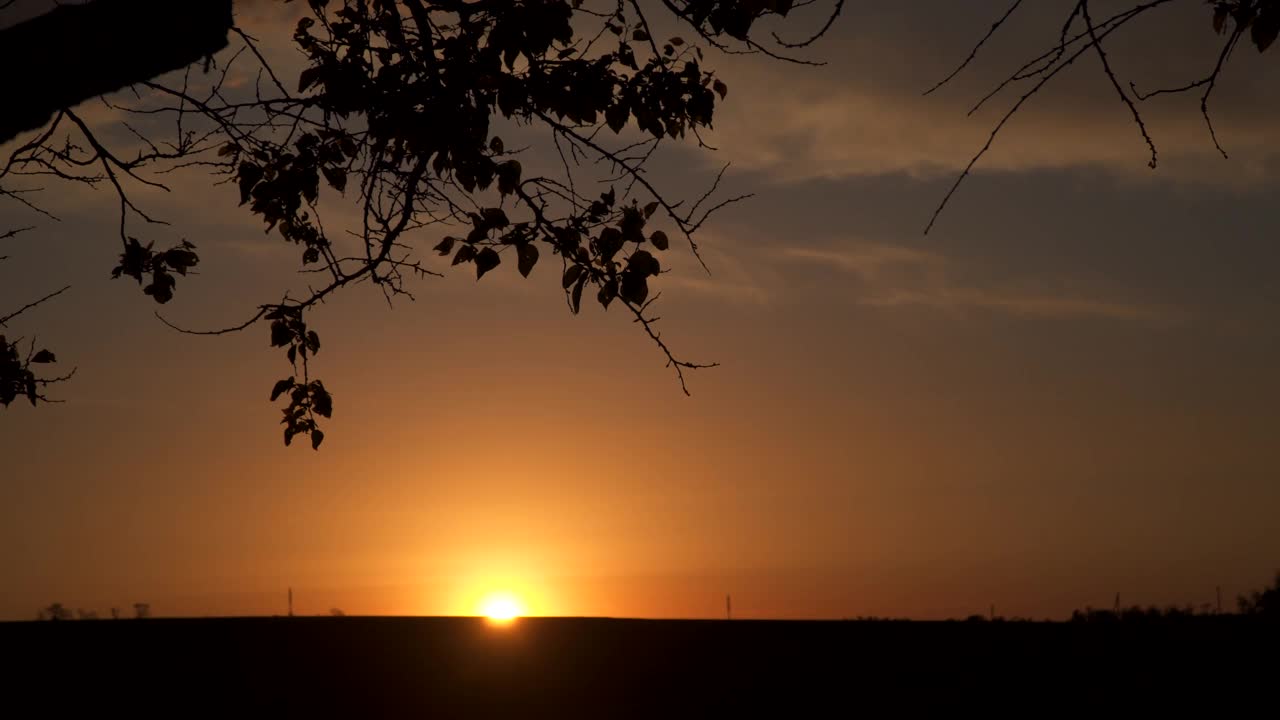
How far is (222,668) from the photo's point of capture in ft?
26.3

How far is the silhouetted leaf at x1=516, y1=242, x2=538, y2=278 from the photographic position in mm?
6004

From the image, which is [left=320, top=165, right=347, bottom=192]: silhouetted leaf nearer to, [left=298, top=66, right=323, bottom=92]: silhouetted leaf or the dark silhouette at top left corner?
[left=298, top=66, right=323, bottom=92]: silhouetted leaf

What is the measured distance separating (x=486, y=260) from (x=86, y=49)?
127 inches

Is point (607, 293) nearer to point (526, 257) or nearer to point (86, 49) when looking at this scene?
point (526, 257)

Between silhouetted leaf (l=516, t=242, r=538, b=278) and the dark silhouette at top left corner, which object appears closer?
the dark silhouette at top left corner

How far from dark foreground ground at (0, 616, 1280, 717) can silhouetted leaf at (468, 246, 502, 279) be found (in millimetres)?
3267

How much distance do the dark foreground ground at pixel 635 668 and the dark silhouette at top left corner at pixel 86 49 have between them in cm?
562

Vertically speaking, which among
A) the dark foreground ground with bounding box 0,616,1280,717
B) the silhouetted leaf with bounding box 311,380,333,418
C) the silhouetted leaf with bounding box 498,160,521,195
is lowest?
the dark foreground ground with bounding box 0,616,1280,717

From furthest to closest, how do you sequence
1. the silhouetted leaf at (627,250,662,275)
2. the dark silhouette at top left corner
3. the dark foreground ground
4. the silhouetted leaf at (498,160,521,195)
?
the dark foreground ground
the silhouetted leaf at (498,160,521,195)
the silhouetted leaf at (627,250,662,275)
the dark silhouette at top left corner

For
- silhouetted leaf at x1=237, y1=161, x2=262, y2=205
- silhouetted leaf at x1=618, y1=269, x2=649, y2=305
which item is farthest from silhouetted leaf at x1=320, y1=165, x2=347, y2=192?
silhouetted leaf at x1=618, y1=269, x2=649, y2=305

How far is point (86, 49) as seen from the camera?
10.5 feet

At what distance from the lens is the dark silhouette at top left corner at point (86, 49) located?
10.4ft

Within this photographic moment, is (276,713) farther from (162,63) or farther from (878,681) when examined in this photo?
(162,63)

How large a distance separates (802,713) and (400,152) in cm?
463
